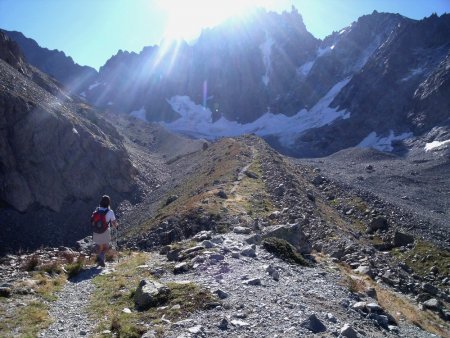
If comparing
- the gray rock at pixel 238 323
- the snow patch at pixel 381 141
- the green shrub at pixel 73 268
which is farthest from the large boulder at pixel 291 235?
the snow patch at pixel 381 141

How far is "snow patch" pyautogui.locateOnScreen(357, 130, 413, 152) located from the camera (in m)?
151

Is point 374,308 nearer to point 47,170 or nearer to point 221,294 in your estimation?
point 221,294

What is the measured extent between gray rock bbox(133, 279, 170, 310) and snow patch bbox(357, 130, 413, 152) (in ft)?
469

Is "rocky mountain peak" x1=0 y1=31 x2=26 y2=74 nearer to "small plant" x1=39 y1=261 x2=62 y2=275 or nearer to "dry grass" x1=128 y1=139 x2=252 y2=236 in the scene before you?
"dry grass" x1=128 y1=139 x2=252 y2=236

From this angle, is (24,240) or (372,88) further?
(372,88)

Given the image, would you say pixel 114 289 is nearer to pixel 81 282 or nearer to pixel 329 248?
pixel 81 282

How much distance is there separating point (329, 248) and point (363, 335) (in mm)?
18092

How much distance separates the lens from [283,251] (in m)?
19.8

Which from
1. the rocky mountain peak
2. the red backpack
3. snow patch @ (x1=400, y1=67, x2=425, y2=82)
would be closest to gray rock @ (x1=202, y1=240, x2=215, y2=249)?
the red backpack

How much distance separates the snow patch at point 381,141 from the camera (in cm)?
15112

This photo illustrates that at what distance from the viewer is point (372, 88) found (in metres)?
190

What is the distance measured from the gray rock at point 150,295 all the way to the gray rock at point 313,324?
14.6ft

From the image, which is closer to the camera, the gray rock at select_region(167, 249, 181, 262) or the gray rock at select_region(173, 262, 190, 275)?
the gray rock at select_region(173, 262, 190, 275)

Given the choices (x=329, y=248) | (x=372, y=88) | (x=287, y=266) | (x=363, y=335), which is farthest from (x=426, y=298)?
(x=372, y=88)
